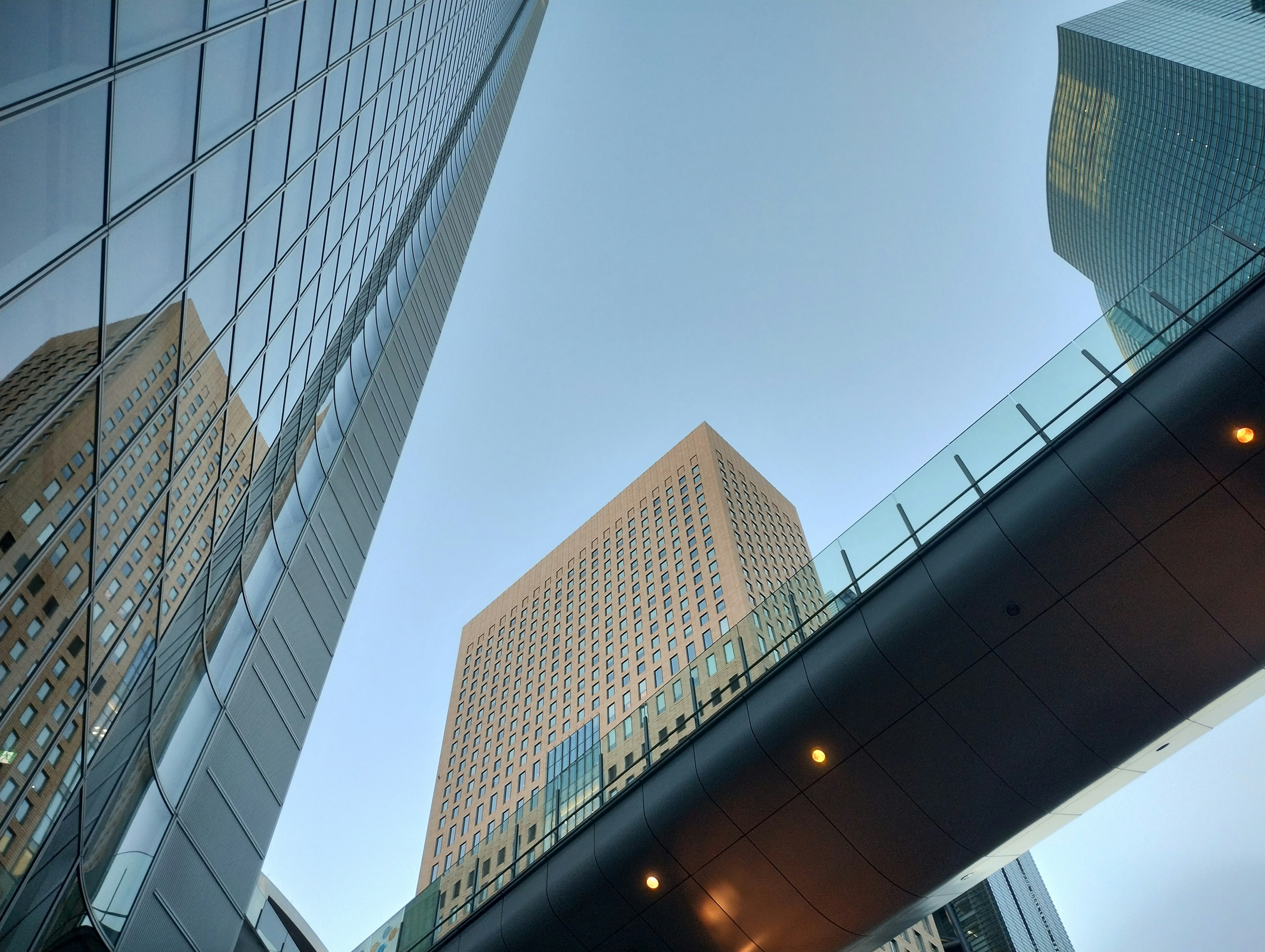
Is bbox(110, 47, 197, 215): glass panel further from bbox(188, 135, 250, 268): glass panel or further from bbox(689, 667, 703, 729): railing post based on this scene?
bbox(689, 667, 703, 729): railing post

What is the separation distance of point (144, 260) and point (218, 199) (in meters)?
2.34

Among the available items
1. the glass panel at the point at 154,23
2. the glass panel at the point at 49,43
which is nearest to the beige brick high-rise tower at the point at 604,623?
the glass panel at the point at 154,23

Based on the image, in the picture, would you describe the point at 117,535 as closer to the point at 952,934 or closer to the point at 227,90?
the point at 227,90

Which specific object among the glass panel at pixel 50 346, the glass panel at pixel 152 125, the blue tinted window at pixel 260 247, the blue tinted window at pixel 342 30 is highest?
the blue tinted window at pixel 342 30

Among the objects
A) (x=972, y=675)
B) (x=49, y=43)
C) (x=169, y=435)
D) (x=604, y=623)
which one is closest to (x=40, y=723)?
(x=169, y=435)

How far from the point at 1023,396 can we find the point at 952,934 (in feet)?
242

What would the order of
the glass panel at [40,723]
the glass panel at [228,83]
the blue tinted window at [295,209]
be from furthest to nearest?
the blue tinted window at [295,209]
the glass panel at [228,83]
the glass panel at [40,723]

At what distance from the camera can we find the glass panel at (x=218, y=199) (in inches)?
446

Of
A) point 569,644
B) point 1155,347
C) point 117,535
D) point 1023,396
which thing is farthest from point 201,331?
point 569,644

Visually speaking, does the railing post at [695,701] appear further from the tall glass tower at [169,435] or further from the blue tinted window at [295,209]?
the blue tinted window at [295,209]

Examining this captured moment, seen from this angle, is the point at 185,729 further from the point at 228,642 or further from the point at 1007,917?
the point at 1007,917

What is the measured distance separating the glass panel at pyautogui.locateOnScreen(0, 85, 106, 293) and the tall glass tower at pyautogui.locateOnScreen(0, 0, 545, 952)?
0.03 metres

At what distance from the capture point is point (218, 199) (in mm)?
11922

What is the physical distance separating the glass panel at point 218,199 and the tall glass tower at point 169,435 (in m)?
0.05
